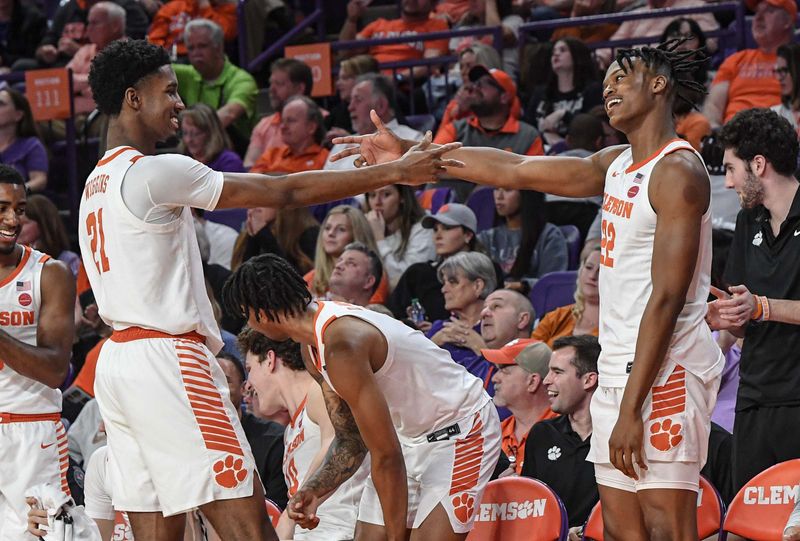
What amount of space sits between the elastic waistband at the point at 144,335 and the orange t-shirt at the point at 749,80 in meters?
5.74

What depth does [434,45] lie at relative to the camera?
37.8 feet

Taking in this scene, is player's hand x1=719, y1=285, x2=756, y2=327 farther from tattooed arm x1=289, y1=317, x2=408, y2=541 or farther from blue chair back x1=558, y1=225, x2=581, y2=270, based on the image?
blue chair back x1=558, y1=225, x2=581, y2=270

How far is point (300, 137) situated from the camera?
997cm

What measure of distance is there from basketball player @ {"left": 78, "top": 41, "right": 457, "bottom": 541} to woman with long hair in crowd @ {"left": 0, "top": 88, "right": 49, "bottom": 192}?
20.7 feet

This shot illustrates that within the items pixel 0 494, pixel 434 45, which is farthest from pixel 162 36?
pixel 0 494

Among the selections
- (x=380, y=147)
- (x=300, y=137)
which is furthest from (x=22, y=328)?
(x=300, y=137)

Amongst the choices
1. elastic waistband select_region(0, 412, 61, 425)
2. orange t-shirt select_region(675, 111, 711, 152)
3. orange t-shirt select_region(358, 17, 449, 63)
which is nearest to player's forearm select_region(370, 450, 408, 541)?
elastic waistband select_region(0, 412, 61, 425)

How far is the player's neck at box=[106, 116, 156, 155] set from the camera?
4.36 m

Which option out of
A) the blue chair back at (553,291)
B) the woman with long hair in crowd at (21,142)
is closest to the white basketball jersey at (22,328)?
the blue chair back at (553,291)

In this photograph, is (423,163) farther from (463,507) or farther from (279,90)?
(279,90)

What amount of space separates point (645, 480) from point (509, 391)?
7.53 ft

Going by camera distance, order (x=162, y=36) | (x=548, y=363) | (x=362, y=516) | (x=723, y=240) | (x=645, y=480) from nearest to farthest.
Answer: (x=645, y=480), (x=362, y=516), (x=548, y=363), (x=723, y=240), (x=162, y=36)

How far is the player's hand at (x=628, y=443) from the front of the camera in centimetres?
386

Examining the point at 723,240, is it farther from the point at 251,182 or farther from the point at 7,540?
the point at 7,540
